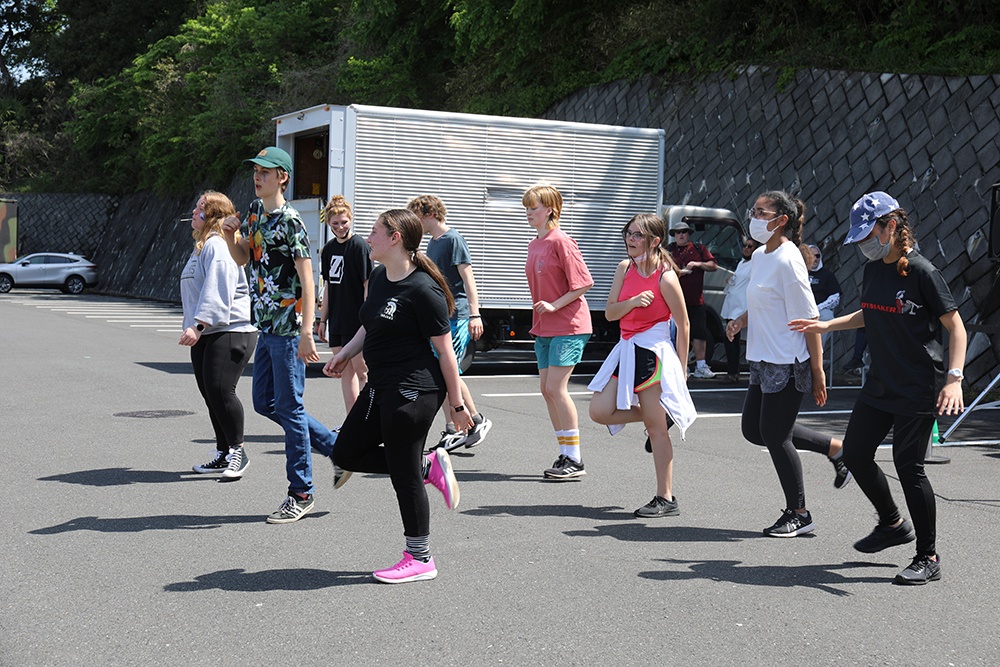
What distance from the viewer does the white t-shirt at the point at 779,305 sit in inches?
242

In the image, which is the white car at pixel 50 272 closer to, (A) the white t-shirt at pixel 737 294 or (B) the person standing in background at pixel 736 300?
(B) the person standing in background at pixel 736 300

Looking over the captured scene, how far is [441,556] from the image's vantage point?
18.8ft

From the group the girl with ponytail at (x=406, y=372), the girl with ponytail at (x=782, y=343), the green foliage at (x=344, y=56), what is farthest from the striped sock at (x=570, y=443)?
the green foliage at (x=344, y=56)

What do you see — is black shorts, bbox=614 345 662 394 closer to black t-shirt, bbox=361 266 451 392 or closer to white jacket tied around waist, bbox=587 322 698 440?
white jacket tied around waist, bbox=587 322 698 440

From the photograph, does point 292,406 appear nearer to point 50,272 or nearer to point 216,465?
point 216,465

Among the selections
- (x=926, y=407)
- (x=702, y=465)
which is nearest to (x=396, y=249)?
(x=926, y=407)

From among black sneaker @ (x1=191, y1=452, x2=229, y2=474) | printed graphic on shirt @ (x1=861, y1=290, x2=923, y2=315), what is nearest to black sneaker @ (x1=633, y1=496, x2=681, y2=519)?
printed graphic on shirt @ (x1=861, y1=290, x2=923, y2=315)

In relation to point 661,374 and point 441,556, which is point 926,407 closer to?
point 661,374

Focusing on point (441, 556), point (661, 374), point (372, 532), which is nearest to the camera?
point (441, 556)

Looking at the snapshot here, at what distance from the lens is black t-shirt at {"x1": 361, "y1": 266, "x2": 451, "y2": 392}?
17.3ft

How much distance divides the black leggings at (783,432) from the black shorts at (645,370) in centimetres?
61

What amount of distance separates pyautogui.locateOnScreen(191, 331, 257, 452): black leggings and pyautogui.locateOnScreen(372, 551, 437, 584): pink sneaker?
257 centimetres

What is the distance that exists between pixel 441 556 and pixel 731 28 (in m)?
19.0

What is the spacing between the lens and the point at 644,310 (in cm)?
698
